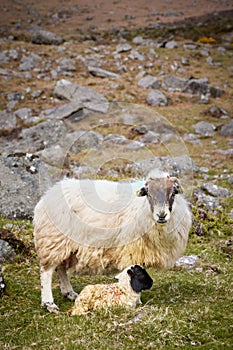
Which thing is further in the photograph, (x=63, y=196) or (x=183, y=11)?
(x=183, y=11)

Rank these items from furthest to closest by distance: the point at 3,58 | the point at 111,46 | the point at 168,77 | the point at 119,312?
the point at 111,46
the point at 3,58
the point at 168,77
the point at 119,312

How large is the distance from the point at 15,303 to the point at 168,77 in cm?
3061

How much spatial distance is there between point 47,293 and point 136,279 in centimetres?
174

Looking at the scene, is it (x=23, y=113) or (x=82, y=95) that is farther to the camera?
(x=82, y=95)

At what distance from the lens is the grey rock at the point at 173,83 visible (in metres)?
35.6

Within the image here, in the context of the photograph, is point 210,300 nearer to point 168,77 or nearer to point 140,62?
point 168,77

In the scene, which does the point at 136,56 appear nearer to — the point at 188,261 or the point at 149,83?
the point at 149,83

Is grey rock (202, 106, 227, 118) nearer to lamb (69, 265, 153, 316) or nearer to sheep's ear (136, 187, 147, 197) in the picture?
sheep's ear (136, 187, 147, 197)

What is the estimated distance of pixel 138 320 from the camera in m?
6.24

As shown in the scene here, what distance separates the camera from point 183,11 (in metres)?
63.9

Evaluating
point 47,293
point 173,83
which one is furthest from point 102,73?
point 47,293

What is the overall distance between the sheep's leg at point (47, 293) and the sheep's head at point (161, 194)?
7.14 feet

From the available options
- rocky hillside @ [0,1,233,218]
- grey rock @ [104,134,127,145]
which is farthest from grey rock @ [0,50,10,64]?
grey rock @ [104,134,127,145]

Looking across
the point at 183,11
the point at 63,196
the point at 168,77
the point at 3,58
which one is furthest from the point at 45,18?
the point at 63,196
